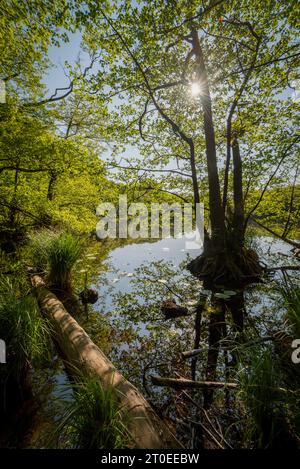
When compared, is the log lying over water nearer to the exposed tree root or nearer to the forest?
the forest

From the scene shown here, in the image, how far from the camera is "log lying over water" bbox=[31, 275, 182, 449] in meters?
1.40

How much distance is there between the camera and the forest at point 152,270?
1.59 meters

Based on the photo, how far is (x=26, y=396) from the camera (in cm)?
202

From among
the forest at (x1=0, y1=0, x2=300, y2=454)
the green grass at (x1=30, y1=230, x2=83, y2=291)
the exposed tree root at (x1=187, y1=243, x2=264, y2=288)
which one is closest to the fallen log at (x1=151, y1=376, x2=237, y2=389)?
the forest at (x1=0, y1=0, x2=300, y2=454)

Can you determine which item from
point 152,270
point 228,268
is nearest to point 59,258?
point 152,270

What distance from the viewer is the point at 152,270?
7078 mm

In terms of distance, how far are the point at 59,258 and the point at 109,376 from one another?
355 centimetres

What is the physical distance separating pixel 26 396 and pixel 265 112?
7.98m

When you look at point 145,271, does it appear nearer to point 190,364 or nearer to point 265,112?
point 190,364

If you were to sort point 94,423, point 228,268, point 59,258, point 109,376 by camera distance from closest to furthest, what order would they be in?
point 94,423 → point 109,376 → point 59,258 → point 228,268

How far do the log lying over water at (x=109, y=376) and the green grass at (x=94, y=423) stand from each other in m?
0.11

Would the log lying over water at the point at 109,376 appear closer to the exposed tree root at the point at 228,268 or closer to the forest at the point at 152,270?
the forest at the point at 152,270

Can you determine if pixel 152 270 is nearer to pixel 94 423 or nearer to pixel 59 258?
pixel 59 258

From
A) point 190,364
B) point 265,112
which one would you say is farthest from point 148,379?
point 265,112
